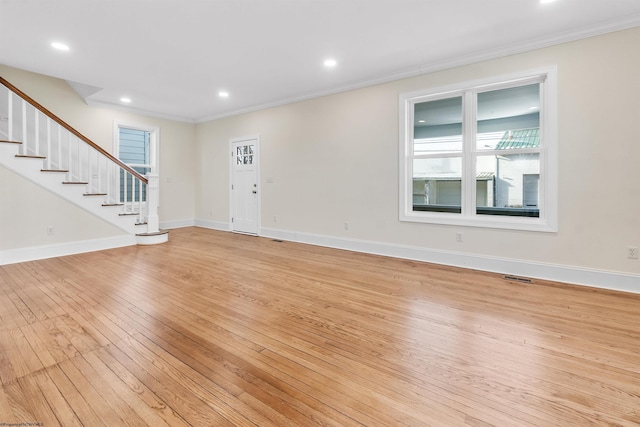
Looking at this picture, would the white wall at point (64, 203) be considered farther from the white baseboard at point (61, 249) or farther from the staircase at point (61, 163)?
the staircase at point (61, 163)

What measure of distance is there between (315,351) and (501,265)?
113 inches

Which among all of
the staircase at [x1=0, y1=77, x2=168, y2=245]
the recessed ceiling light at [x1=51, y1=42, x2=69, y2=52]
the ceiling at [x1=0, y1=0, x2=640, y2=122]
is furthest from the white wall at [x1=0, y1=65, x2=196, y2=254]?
the recessed ceiling light at [x1=51, y1=42, x2=69, y2=52]

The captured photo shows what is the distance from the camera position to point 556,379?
5.30 feet

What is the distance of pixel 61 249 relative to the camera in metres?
4.50

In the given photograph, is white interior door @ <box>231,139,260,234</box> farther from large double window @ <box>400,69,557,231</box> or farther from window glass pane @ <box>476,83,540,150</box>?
window glass pane @ <box>476,83,540,150</box>

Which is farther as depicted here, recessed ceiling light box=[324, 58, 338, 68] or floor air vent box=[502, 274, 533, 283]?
recessed ceiling light box=[324, 58, 338, 68]

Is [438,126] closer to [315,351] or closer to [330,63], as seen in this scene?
[330,63]

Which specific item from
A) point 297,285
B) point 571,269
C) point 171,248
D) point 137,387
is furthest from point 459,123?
point 171,248

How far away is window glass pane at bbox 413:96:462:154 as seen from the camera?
408 cm

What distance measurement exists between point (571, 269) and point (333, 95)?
13.4 feet

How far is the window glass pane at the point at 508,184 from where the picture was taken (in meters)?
3.57

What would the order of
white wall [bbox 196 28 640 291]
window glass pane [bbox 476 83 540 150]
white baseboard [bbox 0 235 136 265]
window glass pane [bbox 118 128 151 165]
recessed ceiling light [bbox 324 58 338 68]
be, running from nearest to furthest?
white wall [bbox 196 28 640 291]
window glass pane [bbox 476 83 540 150]
recessed ceiling light [bbox 324 58 338 68]
white baseboard [bbox 0 235 136 265]
window glass pane [bbox 118 128 151 165]

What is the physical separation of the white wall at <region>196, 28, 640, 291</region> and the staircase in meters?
2.08

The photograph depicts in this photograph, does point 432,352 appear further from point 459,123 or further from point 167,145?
point 167,145
